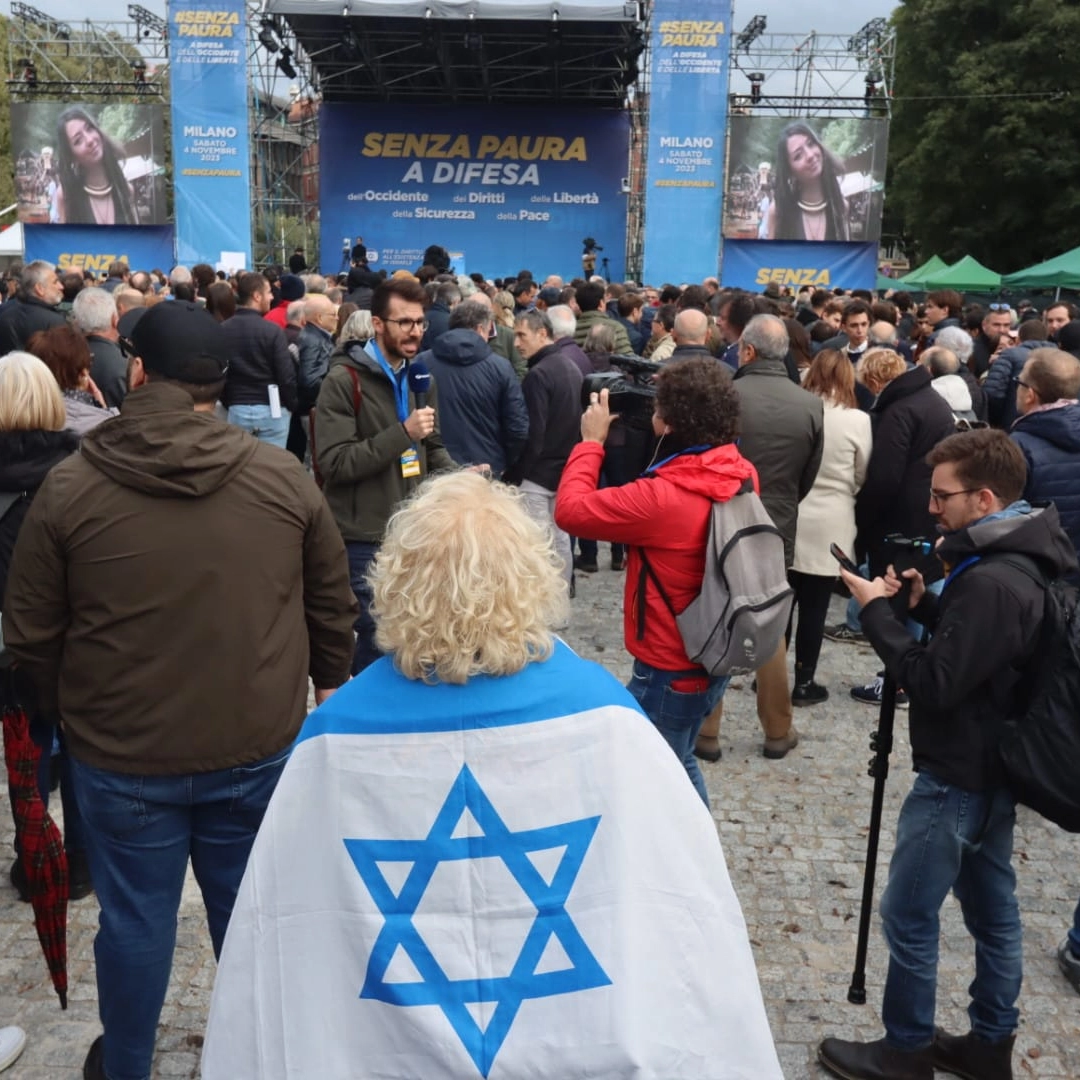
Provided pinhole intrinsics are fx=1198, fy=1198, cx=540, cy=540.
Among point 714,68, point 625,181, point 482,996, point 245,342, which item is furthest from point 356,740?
point 625,181

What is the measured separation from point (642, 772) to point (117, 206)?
25.8 meters

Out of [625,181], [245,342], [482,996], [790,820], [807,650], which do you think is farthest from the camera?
[625,181]

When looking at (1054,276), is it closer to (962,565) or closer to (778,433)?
(778,433)

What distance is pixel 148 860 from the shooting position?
2516mm

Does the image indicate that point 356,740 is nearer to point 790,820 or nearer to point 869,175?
point 790,820

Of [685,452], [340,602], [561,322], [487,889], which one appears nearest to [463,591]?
[487,889]

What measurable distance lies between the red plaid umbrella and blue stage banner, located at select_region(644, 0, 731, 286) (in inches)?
835

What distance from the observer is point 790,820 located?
469 cm

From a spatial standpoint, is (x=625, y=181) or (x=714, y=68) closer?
(x=714, y=68)

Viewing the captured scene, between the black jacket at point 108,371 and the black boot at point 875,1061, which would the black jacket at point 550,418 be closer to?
the black jacket at point 108,371

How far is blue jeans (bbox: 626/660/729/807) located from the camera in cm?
375

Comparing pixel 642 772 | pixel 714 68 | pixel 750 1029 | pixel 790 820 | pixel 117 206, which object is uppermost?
pixel 714 68

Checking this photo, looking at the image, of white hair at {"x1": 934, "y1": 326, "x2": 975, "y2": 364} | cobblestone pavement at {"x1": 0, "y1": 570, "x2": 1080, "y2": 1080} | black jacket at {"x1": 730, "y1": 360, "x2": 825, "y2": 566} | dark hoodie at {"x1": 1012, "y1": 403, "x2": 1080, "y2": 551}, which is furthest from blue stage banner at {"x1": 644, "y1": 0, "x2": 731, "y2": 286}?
dark hoodie at {"x1": 1012, "y1": 403, "x2": 1080, "y2": 551}

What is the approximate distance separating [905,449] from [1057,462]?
94 cm
